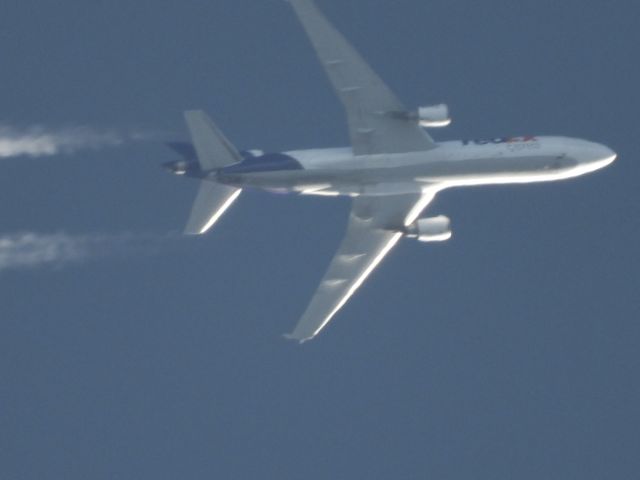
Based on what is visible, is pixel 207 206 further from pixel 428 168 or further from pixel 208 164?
pixel 428 168

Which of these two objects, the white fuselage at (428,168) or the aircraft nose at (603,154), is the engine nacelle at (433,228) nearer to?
the white fuselage at (428,168)

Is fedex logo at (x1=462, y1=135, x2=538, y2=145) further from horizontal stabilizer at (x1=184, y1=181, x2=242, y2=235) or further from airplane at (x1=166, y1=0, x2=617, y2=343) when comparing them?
horizontal stabilizer at (x1=184, y1=181, x2=242, y2=235)

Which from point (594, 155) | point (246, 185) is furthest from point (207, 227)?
point (594, 155)

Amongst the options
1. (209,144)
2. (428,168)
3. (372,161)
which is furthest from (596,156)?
(209,144)

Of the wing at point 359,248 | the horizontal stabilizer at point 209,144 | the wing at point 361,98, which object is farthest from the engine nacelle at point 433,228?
the horizontal stabilizer at point 209,144

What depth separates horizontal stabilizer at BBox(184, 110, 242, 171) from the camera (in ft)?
402

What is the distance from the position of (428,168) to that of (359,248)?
5.86 meters

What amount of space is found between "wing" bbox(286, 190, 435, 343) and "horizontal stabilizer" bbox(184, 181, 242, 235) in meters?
6.65

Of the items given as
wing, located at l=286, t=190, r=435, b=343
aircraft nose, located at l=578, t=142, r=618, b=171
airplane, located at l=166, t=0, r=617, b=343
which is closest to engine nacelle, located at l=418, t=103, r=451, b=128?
airplane, located at l=166, t=0, r=617, b=343

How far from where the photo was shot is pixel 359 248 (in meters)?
128

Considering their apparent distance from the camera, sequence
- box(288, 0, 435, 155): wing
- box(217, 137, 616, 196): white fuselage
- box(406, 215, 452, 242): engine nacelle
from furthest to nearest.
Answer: box(406, 215, 452, 242): engine nacelle → box(217, 137, 616, 196): white fuselage → box(288, 0, 435, 155): wing

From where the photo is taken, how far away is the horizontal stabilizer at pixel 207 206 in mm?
123750

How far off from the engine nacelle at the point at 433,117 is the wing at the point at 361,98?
2.36 feet

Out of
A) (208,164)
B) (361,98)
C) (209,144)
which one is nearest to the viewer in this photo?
(209,144)
